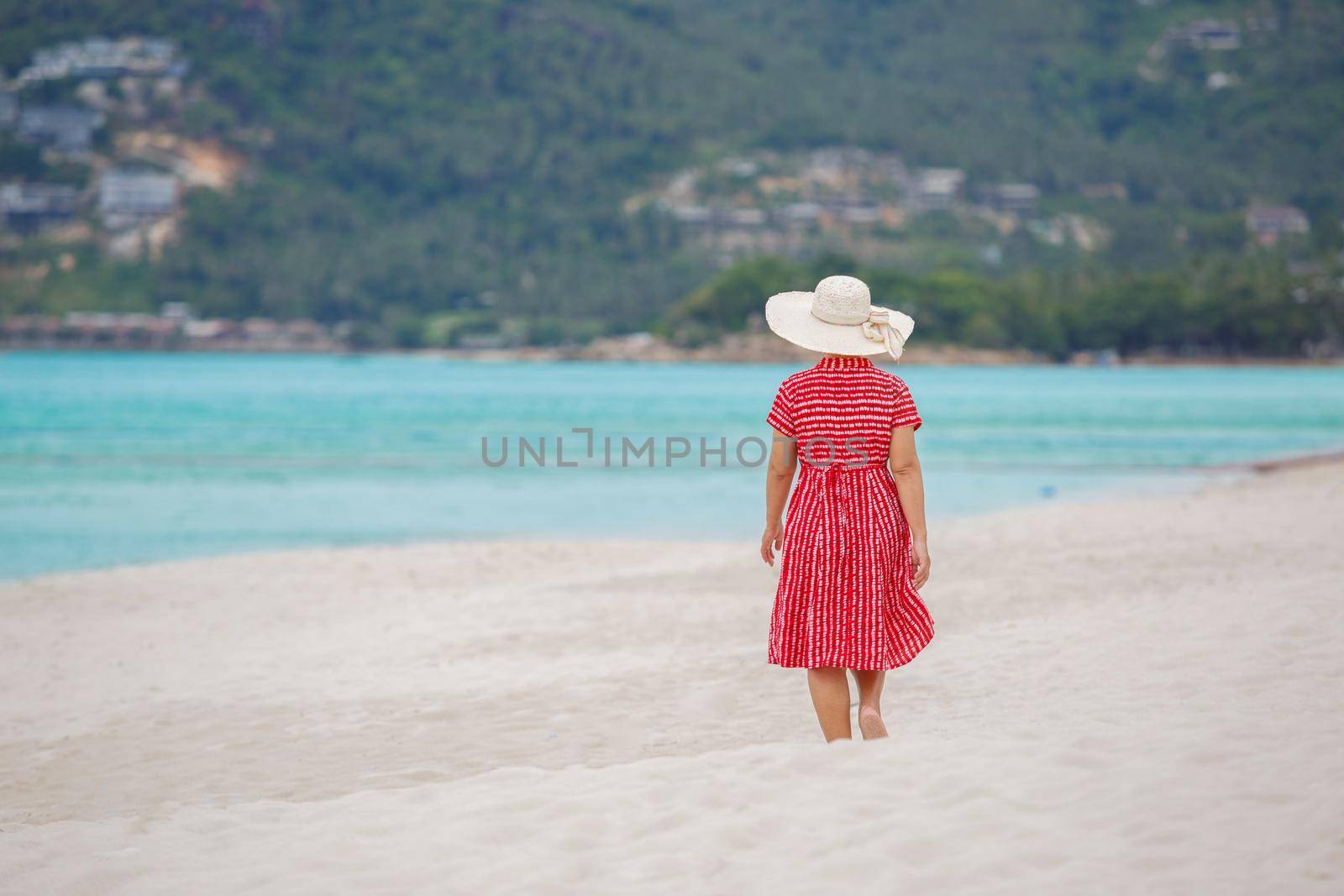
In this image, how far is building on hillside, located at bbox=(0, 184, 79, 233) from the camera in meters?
174

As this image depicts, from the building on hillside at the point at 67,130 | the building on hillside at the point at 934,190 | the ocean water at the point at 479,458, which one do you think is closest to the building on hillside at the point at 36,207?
the building on hillside at the point at 67,130

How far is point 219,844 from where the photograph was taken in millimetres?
5008

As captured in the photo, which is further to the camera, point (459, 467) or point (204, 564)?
point (459, 467)

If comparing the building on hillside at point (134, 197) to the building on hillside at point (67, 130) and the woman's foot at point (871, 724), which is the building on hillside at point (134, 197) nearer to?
the building on hillside at point (67, 130)

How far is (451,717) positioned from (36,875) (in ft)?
9.51

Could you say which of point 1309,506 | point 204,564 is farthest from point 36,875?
point 1309,506

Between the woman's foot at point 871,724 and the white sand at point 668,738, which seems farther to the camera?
the woman's foot at point 871,724

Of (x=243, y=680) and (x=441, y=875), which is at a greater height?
(x=441, y=875)

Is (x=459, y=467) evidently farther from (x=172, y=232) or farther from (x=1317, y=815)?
(x=172, y=232)

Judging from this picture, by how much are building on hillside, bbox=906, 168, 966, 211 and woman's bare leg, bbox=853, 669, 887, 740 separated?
177574mm

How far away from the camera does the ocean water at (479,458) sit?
1959 cm

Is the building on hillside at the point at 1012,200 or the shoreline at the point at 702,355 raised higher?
the building on hillside at the point at 1012,200

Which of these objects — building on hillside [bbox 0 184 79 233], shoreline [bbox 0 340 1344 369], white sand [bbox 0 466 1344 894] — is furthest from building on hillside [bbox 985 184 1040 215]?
white sand [bbox 0 466 1344 894]

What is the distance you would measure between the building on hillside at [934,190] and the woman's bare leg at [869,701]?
17757 centimetres
